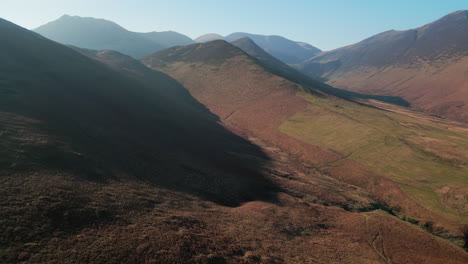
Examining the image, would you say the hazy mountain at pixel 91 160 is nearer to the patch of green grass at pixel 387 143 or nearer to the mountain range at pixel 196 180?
the mountain range at pixel 196 180

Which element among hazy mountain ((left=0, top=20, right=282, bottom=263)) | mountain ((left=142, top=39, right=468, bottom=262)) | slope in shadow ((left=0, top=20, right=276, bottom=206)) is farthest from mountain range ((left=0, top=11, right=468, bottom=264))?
mountain ((left=142, top=39, right=468, bottom=262))

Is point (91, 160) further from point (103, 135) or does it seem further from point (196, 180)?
point (196, 180)

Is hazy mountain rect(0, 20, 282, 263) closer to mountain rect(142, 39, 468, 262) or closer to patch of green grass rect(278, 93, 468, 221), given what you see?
mountain rect(142, 39, 468, 262)

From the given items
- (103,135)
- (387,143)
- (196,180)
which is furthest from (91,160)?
(387,143)

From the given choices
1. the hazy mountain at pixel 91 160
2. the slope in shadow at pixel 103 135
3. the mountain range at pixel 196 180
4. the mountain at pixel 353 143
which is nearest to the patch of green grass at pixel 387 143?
the mountain at pixel 353 143

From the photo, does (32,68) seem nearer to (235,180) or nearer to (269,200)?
(235,180)

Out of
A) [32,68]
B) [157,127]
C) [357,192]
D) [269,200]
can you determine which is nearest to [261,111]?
[157,127]
